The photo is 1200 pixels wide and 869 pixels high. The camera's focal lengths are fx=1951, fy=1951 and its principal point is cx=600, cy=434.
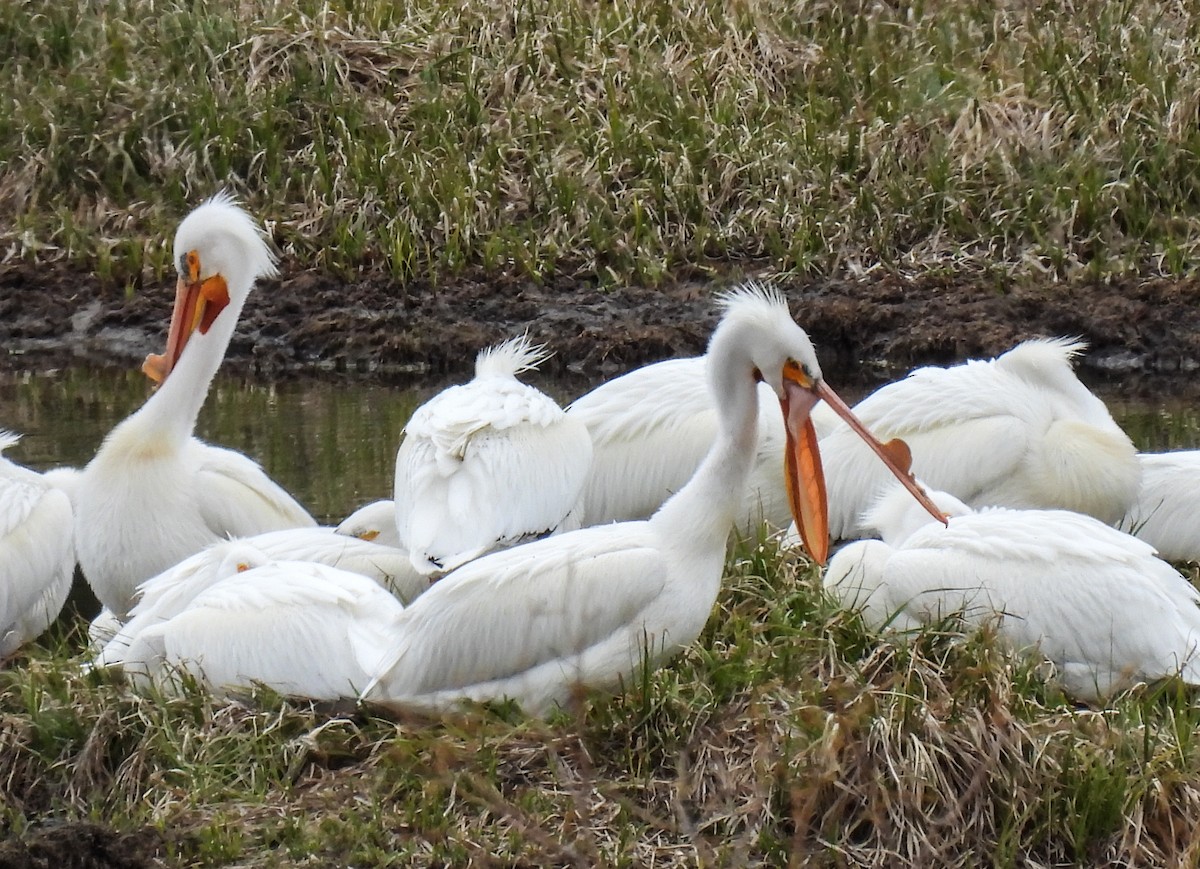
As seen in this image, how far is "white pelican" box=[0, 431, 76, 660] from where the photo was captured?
5617mm

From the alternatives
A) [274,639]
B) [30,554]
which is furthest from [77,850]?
[30,554]

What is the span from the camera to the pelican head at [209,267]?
6.41m

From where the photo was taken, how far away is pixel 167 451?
584 centimetres

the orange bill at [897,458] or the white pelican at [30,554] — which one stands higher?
the orange bill at [897,458]

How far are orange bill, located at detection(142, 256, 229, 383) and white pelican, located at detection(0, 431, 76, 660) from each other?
0.60 meters

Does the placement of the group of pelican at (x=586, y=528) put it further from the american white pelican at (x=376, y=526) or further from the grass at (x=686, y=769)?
the grass at (x=686, y=769)

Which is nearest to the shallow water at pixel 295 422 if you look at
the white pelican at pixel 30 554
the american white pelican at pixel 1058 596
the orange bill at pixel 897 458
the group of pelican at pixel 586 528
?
the group of pelican at pixel 586 528

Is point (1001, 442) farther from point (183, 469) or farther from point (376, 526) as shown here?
point (183, 469)

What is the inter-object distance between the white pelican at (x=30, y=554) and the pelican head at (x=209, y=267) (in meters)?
0.66

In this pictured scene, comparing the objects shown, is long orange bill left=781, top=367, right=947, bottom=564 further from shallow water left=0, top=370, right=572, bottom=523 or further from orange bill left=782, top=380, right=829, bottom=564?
shallow water left=0, top=370, right=572, bottom=523

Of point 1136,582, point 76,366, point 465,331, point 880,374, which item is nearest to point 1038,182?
point 880,374

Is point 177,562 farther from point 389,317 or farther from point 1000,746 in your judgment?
point 389,317

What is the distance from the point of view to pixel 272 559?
536 cm

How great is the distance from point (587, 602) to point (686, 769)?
0.67 metres
